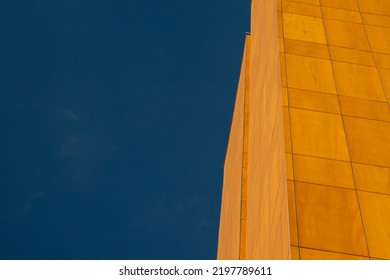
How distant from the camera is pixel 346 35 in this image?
23.7 metres

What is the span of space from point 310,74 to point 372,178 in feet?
18.8

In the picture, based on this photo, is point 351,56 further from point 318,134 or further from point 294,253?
point 294,253

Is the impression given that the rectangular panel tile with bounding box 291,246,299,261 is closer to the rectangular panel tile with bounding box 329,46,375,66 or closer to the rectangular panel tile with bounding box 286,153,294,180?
the rectangular panel tile with bounding box 286,153,294,180

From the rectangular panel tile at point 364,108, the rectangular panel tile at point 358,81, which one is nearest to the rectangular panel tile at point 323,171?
the rectangular panel tile at point 364,108

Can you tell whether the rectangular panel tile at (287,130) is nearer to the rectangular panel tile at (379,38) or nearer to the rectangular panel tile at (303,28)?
the rectangular panel tile at (303,28)

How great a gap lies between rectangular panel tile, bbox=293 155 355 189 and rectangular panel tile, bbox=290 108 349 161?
0.92 ft

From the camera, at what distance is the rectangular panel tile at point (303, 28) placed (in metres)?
23.2

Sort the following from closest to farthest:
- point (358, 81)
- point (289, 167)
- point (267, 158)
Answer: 1. point (289, 167)
2. point (267, 158)
3. point (358, 81)

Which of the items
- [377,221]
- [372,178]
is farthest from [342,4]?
[377,221]

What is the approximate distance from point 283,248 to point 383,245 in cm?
274

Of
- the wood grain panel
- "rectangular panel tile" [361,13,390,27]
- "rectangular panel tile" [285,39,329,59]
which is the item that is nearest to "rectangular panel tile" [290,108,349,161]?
the wood grain panel

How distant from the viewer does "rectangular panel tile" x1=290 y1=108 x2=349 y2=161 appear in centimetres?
1738

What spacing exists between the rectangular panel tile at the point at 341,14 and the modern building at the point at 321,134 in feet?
0.16
